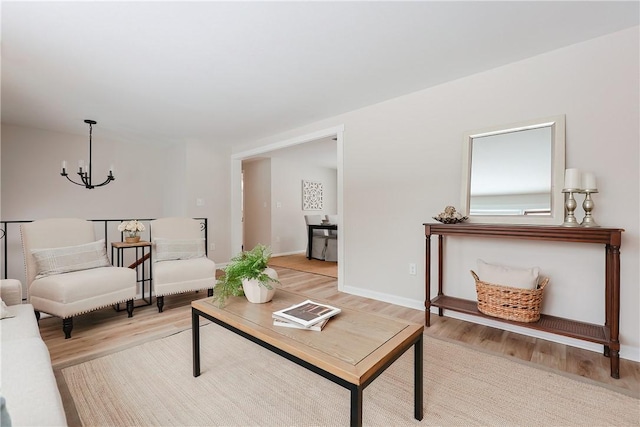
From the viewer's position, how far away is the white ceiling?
68.8 inches

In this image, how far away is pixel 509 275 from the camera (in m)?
2.14

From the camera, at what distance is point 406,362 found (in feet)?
6.21

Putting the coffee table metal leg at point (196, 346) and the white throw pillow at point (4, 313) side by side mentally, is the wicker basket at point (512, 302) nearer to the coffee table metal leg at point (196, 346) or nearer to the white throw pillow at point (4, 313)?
the coffee table metal leg at point (196, 346)

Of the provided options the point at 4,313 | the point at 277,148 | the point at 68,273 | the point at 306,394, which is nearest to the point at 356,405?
the point at 306,394

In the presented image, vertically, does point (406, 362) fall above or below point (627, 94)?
below

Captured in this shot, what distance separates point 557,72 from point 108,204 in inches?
233

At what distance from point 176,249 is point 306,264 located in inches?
104

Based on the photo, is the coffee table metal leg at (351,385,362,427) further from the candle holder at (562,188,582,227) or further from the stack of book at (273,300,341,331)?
the candle holder at (562,188,582,227)

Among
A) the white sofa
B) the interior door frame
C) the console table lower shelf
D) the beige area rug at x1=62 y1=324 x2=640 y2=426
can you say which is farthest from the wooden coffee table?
the interior door frame

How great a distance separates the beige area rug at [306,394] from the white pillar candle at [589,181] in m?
1.18

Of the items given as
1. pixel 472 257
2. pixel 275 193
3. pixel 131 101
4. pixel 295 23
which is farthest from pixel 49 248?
pixel 275 193

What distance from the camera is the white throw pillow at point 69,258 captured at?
95.0 inches

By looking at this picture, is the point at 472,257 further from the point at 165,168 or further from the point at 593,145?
the point at 165,168

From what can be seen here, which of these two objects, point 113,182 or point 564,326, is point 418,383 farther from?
point 113,182
